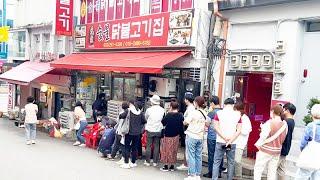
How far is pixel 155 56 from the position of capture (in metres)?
13.0

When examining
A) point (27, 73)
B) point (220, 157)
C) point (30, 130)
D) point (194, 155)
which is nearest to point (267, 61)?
point (220, 157)

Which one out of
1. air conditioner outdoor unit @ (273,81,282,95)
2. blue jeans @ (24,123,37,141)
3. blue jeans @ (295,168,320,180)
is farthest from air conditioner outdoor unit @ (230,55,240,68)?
blue jeans @ (24,123,37,141)

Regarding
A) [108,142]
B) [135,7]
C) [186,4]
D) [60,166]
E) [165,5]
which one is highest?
[135,7]

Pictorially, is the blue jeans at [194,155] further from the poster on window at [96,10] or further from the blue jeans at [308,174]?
the poster on window at [96,10]

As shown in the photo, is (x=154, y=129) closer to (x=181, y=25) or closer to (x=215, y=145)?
(x=215, y=145)

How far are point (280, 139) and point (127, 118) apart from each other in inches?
161

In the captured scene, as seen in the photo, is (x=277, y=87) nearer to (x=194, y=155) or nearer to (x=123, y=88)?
(x=194, y=155)

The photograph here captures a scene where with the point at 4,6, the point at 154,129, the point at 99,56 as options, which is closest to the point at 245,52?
the point at 154,129

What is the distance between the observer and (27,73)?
1884 cm

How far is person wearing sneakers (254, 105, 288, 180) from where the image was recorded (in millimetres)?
7906

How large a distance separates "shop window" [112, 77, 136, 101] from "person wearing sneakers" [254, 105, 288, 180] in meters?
8.20

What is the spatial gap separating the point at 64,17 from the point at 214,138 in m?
10.9

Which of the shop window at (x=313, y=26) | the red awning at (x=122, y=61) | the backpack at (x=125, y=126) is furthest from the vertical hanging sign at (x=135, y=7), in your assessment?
the shop window at (x=313, y=26)

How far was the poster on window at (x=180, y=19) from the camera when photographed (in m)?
12.4
